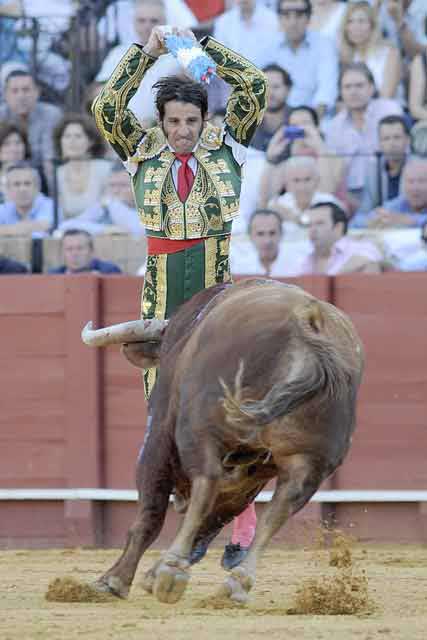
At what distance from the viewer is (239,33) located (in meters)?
8.73

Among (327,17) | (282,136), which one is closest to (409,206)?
(282,136)

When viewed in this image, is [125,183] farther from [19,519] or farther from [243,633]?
[243,633]

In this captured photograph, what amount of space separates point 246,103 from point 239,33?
15.1 feet

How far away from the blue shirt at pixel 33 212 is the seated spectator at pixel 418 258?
7.59 feet

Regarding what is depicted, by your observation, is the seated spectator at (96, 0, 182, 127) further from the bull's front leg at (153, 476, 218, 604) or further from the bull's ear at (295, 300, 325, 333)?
the bull's front leg at (153, 476, 218, 604)

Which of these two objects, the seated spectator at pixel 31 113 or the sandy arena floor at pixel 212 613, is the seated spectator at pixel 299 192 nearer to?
the seated spectator at pixel 31 113

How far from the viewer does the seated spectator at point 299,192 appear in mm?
7824

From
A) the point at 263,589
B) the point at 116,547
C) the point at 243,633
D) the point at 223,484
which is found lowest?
the point at 116,547

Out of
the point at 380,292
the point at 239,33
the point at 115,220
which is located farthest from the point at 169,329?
the point at 239,33

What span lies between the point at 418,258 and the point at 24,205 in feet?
8.45

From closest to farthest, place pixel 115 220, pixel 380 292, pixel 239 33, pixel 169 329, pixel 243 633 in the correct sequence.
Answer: pixel 243 633 → pixel 169 329 → pixel 380 292 → pixel 115 220 → pixel 239 33

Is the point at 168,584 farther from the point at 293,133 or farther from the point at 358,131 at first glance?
the point at 358,131

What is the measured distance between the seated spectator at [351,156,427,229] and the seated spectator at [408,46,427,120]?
58 centimetres

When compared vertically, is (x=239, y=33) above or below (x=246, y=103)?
above
